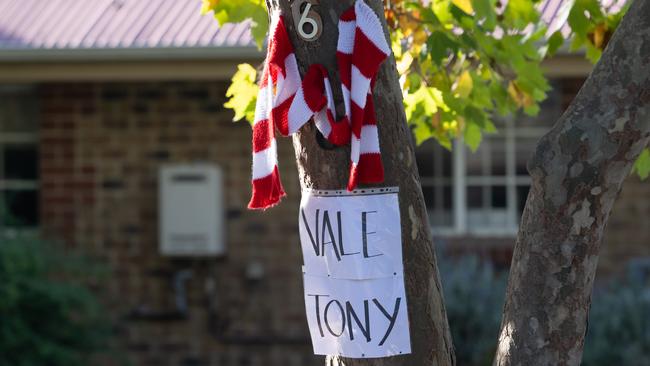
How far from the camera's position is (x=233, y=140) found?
9352mm

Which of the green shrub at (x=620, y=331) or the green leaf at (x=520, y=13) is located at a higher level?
the green leaf at (x=520, y=13)

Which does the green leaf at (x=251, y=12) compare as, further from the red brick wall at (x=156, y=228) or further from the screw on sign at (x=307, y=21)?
the red brick wall at (x=156, y=228)

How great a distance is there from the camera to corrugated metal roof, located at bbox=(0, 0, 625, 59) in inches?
339

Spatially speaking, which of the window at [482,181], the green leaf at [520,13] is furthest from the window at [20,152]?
the green leaf at [520,13]

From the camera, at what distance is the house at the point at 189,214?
930 centimetres

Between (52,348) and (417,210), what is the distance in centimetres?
530

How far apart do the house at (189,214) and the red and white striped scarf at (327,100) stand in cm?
569

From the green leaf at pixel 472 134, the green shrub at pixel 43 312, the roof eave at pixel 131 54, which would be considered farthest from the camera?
the roof eave at pixel 131 54

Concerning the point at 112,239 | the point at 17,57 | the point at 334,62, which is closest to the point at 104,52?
the point at 17,57

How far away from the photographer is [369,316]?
334cm

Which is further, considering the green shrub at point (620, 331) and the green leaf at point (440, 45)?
the green shrub at point (620, 331)

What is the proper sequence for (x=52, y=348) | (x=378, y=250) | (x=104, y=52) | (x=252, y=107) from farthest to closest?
(x=104, y=52) < (x=52, y=348) < (x=252, y=107) < (x=378, y=250)

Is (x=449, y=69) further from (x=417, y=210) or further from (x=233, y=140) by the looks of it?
(x=233, y=140)

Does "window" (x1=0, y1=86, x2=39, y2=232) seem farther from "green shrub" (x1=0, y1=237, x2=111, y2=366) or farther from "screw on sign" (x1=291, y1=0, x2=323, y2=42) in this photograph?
"screw on sign" (x1=291, y1=0, x2=323, y2=42)
